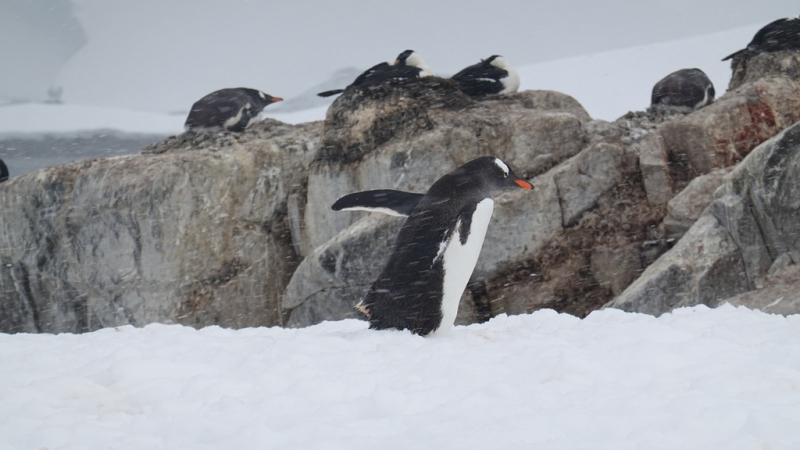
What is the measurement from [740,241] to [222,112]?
19.3ft

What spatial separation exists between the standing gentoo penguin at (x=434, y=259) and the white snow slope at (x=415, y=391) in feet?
0.90

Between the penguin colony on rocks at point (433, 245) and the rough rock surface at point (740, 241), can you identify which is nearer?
the penguin colony on rocks at point (433, 245)

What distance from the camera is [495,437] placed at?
154cm

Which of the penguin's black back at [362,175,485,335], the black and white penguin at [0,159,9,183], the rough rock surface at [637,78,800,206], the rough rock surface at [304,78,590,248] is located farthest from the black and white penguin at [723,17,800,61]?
the black and white penguin at [0,159,9,183]

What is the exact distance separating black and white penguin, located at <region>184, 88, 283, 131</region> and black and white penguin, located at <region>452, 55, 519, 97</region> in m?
2.66

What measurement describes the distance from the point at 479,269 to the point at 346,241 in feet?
4.08

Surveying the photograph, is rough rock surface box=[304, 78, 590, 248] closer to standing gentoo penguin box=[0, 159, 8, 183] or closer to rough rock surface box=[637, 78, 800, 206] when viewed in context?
rough rock surface box=[637, 78, 800, 206]

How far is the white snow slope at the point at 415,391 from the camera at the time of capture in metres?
1.55

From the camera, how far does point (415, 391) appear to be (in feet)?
6.23

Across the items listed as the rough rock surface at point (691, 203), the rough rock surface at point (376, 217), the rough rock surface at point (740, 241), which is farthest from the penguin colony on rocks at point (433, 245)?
A: the rough rock surface at point (691, 203)

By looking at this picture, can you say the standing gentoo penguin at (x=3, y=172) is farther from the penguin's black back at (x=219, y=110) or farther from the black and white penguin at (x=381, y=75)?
the black and white penguin at (x=381, y=75)

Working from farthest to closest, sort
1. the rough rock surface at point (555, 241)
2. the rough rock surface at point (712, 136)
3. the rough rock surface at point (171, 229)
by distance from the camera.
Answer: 1. the rough rock surface at point (171, 229)
2. the rough rock surface at point (712, 136)
3. the rough rock surface at point (555, 241)

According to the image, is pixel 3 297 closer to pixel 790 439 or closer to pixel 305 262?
pixel 305 262

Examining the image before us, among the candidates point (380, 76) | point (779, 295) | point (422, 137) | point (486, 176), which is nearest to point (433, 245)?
point (486, 176)
